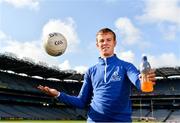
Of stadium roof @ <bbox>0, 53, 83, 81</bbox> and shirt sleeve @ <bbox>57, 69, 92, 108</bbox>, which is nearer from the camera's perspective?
shirt sleeve @ <bbox>57, 69, 92, 108</bbox>

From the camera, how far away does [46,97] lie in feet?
320

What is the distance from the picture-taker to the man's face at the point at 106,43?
621 cm

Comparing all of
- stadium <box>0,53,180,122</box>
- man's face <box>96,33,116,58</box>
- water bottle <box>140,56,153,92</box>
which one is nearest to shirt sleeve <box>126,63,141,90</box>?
water bottle <box>140,56,153,92</box>

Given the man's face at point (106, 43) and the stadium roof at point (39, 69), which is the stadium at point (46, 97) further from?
the man's face at point (106, 43)

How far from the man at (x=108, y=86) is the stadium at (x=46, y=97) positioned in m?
69.7

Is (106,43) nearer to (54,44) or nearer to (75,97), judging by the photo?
(75,97)

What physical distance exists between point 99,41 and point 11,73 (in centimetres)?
8645

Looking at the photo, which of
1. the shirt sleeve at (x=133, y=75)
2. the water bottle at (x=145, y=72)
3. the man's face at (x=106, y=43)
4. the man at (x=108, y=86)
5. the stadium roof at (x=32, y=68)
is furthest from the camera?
the stadium roof at (x=32, y=68)

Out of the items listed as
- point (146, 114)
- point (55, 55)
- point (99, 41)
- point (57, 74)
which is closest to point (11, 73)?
point (57, 74)

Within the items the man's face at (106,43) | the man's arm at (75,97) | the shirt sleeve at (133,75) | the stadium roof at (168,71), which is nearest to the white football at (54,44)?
the man's arm at (75,97)

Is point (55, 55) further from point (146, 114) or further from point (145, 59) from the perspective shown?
point (146, 114)

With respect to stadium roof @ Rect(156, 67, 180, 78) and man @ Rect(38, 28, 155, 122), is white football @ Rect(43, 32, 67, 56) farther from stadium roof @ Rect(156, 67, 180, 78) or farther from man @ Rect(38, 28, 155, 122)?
stadium roof @ Rect(156, 67, 180, 78)

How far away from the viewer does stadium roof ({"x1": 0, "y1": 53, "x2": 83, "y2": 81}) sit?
79425 millimetres

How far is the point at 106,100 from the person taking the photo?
20.0ft
